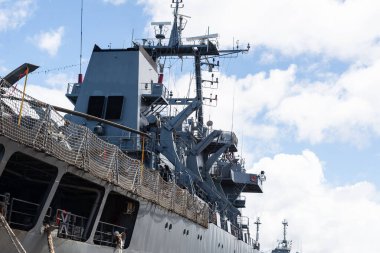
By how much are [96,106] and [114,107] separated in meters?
Answer: 0.77

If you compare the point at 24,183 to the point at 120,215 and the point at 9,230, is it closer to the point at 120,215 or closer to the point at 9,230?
the point at 120,215

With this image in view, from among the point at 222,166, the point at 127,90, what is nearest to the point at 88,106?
the point at 127,90

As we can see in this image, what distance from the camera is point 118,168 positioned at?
45.1ft

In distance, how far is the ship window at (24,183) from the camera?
11656mm

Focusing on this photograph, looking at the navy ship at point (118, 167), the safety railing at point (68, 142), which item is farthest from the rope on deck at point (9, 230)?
the safety railing at point (68, 142)

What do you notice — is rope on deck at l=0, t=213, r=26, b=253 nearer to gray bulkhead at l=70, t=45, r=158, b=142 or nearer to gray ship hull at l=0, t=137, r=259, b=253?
gray ship hull at l=0, t=137, r=259, b=253

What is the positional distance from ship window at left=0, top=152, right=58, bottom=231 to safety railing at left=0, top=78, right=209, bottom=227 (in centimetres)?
65

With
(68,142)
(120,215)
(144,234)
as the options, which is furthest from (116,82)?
(68,142)

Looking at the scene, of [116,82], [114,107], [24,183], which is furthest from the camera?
[116,82]

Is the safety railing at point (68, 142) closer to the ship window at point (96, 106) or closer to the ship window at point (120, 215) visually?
the ship window at point (120, 215)

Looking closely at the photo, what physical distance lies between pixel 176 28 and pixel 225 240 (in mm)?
11964

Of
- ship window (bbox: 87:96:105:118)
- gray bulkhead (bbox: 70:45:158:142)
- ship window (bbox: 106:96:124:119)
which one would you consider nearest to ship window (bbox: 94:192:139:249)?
gray bulkhead (bbox: 70:45:158:142)

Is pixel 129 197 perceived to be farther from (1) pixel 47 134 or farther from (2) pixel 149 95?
(2) pixel 149 95

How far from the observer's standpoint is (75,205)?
1505cm
